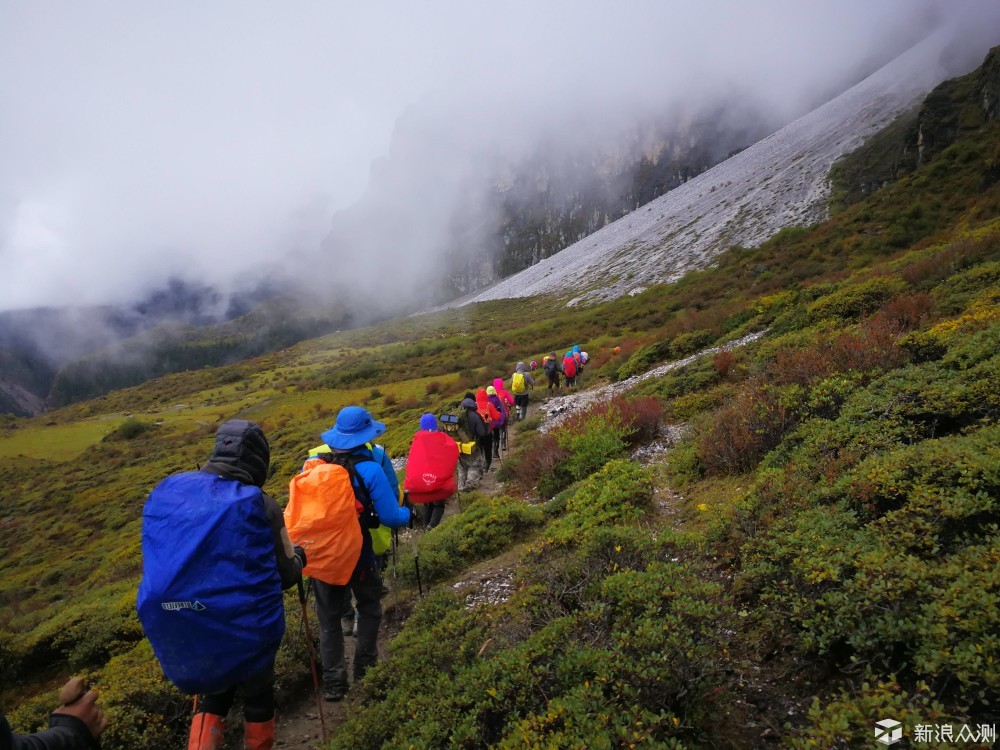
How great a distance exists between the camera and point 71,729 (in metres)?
2.39

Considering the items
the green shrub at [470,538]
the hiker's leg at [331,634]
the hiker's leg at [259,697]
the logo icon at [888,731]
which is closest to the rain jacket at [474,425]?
the green shrub at [470,538]

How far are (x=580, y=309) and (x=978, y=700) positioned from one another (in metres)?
53.0

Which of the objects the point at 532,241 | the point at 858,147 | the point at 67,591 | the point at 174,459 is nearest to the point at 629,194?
the point at 532,241

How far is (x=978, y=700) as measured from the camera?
7.37 ft

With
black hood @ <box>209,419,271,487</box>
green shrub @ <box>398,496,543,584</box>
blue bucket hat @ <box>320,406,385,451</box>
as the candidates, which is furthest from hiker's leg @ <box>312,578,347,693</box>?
green shrub @ <box>398,496,543,584</box>

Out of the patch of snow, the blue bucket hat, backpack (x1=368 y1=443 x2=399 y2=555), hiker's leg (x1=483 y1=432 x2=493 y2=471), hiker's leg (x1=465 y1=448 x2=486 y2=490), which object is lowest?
the patch of snow

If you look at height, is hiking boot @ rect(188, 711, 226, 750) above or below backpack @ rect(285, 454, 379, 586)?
below

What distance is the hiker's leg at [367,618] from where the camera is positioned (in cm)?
470

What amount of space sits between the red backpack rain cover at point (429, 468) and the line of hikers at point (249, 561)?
7.82ft

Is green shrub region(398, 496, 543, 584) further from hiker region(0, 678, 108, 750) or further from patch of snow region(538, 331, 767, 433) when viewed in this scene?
patch of snow region(538, 331, 767, 433)

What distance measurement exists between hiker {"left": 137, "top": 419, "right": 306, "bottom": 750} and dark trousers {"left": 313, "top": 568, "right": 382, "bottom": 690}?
4.11ft

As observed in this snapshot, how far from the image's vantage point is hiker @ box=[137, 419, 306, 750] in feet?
9.09

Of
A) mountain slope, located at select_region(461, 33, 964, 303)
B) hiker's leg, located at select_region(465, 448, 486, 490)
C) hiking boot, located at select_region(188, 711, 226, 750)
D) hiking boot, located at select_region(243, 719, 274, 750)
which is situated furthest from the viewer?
mountain slope, located at select_region(461, 33, 964, 303)

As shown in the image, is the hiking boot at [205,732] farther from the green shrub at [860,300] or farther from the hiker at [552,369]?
the hiker at [552,369]
